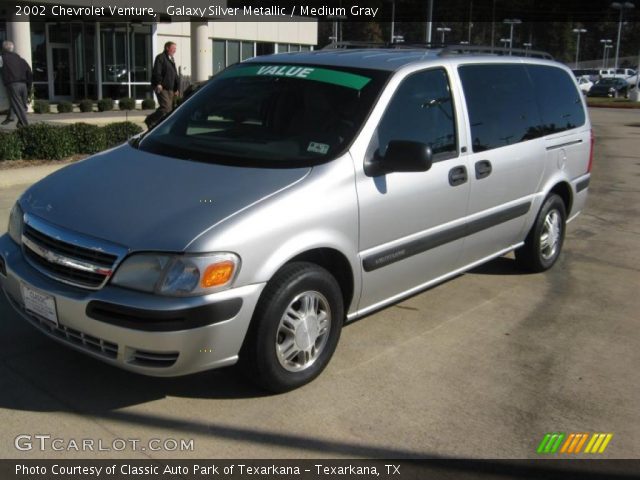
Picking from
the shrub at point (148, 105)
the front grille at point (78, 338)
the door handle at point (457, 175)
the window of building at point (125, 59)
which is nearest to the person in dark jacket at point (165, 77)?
the door handle at point (457, 175)

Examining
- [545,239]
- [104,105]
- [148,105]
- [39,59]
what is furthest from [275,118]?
[39,59]

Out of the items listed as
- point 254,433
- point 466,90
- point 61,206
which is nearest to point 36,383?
point 61,206

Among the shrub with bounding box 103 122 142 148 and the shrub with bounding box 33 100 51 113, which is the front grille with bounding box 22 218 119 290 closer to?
the shrub with bounding box 103 122 142 148

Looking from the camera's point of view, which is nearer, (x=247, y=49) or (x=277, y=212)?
(x=277, y=212)

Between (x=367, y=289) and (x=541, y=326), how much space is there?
1.62 metres

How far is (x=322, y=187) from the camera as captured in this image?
3727 mm

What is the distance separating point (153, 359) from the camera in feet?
10.8

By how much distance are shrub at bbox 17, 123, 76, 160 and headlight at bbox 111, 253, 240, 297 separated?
746 cm

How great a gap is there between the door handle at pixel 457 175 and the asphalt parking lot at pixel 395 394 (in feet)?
3.40

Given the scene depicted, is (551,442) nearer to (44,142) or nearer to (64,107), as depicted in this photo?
(44,142)

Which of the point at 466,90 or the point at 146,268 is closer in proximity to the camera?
the point at 146,268

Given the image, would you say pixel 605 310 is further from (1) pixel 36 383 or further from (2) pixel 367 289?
(1) pixel 36 383

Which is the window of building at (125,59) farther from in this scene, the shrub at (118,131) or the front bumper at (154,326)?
the front bumper at (154,326)

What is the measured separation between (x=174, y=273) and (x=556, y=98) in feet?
13.7
